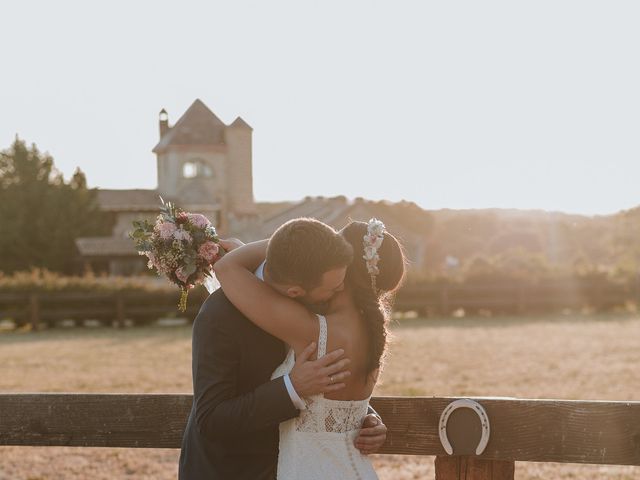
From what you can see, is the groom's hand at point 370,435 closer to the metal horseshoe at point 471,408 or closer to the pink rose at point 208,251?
the metal horseshoe at point 471,408

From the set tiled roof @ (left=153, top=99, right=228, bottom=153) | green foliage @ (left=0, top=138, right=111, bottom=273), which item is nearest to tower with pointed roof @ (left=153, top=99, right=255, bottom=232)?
tiled roof @ (left=153, top=99, right=228, bottom=153)

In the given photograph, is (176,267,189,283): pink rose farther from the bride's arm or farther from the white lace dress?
the white lace dress

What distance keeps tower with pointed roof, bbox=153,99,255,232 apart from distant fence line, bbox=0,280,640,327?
3768 cm

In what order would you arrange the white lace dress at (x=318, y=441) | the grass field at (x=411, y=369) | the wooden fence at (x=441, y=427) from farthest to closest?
the grass field at (x=411, y=369), the wooden fence at (x=441, y=427), the white lace dress at (x=318, y=441)

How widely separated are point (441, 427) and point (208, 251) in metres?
1.03

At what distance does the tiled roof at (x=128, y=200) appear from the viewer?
6638 cm

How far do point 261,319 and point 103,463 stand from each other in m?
5.75

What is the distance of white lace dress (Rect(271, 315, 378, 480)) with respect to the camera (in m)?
2.65

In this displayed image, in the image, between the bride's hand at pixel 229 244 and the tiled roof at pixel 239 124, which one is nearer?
the bride's hand at pixel 229 244

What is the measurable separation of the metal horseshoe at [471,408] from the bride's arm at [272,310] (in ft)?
2.04

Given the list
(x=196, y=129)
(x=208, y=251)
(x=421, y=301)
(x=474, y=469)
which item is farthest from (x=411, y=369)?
(x=196, y=129)

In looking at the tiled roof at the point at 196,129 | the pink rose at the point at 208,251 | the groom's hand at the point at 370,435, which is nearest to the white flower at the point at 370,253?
the groom's hand at the point at 370,435

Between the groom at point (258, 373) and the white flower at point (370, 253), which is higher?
the white flower at point (370, 253)

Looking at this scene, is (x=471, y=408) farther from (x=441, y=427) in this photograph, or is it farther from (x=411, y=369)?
(x=411, y=369)
